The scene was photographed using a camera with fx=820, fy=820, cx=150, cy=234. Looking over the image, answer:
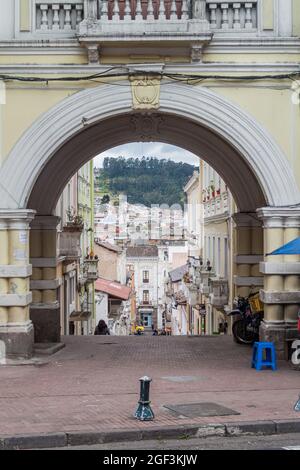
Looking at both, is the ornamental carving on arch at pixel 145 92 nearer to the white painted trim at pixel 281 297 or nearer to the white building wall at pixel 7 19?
the white building wall at pixel 7 19

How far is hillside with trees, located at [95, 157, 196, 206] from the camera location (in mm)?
99281

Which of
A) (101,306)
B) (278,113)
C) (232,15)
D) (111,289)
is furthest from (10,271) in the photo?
(111,289)

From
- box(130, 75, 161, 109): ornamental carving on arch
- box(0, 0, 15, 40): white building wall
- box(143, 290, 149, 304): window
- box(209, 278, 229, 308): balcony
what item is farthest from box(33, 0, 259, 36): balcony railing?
box(143, 290, 149, 304): window

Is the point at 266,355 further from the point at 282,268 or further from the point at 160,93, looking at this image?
the point at 160,93

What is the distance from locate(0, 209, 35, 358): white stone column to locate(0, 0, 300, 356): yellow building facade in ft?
0.06

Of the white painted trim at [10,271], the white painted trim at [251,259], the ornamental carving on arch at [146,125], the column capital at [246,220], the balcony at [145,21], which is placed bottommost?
the white painted trim at [10,271]

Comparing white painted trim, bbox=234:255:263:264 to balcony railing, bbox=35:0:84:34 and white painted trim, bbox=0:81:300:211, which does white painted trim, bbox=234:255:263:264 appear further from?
balcony railing, bbox=35:0:84:34

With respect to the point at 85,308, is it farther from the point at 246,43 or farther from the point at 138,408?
the point at 138,408

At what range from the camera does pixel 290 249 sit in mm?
13961

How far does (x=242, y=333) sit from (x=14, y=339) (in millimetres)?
5762

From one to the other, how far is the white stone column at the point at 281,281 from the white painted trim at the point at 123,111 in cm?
36

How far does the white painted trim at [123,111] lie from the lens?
15164 mm

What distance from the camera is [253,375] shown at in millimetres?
13680

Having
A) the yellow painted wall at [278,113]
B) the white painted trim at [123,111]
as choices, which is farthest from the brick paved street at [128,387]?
the yellow painted wall at [278,113]
